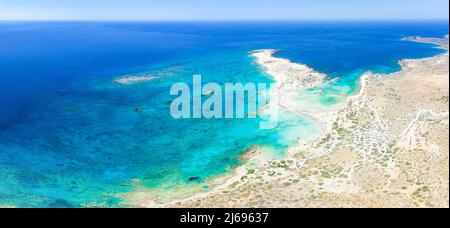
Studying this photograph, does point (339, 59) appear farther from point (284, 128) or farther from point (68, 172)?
point (68, 172)

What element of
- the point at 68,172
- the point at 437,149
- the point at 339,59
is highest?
the point at 339,59

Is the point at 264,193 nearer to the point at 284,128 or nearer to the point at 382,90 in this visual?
the point at 284,128

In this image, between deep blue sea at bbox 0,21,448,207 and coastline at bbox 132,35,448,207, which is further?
A: deep blue sea at bbox 0,21,448,207

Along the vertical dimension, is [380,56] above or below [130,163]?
above

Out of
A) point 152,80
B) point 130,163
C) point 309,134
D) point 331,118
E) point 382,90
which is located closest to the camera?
point 130,163

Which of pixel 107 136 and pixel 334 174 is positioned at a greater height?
pixel 107 136

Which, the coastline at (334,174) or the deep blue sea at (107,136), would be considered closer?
the coastline at (334,174)

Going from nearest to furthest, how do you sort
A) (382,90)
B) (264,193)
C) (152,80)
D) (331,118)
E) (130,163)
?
(264,193), (130,163), (331,118), (382,90), (152,80)

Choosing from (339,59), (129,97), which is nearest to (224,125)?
(129,97)

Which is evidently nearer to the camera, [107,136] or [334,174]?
[334,174]

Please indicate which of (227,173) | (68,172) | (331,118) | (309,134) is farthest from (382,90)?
(68,172)

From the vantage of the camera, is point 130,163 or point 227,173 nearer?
point 227,173
